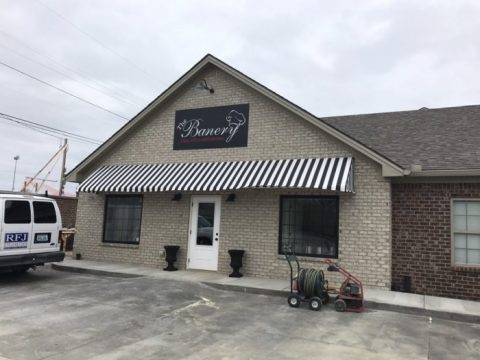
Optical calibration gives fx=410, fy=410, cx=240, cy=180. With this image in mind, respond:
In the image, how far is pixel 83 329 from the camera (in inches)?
264

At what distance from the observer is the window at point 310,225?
10.8m

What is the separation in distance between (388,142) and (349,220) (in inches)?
124

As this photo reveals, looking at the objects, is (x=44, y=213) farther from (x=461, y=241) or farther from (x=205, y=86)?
(x=461, y=241)

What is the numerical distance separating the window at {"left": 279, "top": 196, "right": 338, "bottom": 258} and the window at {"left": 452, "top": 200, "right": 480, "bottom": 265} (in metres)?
A: 2.82

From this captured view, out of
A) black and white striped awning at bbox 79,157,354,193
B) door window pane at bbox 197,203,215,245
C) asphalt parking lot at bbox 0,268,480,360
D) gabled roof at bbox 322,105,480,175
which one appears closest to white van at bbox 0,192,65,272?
asphalt parking lot at bbox 0,268,480,360

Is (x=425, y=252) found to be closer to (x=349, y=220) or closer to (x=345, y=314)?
(x=349, y=220)

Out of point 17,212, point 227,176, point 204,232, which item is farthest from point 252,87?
point 17,212

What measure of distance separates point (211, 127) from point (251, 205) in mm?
2897

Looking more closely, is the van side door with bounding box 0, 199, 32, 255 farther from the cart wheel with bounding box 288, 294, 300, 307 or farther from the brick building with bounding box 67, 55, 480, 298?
the cart wheel with bounding box 288, 294, 300, 307

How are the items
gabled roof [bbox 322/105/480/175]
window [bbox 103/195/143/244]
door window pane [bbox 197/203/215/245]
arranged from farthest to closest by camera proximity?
window [bbox 103/195/143/244], door window pane [bbox 197/203/215/245], gabled roof [bbox 322/105/480/175]

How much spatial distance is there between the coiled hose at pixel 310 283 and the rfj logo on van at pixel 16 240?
7042mm

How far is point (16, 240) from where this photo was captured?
10281 mm

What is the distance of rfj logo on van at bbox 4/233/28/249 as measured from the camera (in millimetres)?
10070

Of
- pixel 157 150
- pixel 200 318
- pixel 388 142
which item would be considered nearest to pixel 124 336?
pixel 200 318
